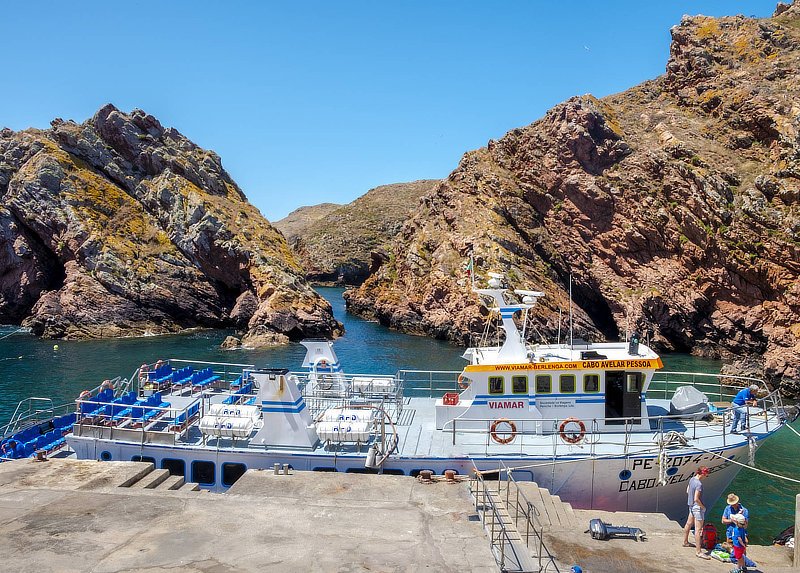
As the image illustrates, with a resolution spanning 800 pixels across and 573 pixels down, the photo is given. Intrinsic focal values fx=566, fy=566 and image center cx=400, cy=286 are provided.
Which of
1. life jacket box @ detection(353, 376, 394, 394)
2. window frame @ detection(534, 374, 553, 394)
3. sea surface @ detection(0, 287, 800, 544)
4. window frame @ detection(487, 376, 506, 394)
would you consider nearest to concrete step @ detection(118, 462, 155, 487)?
life jacket box @ detection(353, 376, 394, 394)

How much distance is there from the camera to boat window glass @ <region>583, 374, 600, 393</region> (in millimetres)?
17375

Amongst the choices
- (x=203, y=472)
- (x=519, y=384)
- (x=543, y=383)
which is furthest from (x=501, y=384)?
(x=203, y=472)

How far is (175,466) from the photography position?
17.4m

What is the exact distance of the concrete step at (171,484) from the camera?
47.0 ft

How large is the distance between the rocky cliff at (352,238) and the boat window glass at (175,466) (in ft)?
A: 384

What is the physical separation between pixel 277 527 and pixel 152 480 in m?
4.72

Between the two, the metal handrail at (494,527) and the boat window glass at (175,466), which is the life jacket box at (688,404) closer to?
the metal handrail at (494,527)

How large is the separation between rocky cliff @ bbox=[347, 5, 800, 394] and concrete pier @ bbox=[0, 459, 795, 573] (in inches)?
1378

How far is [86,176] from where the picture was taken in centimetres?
7025

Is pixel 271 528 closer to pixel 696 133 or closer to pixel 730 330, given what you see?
pixel 730 330

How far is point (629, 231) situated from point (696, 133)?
1355 centimetres

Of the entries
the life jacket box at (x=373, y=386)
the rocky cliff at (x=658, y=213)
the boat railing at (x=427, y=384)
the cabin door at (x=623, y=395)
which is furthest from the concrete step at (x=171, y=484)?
the rocky cliff at (x=658, y=213)

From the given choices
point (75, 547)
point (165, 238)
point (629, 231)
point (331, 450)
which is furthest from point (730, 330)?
point (165, 238)

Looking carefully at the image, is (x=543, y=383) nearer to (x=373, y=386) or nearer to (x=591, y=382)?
(x=591, y=382)
